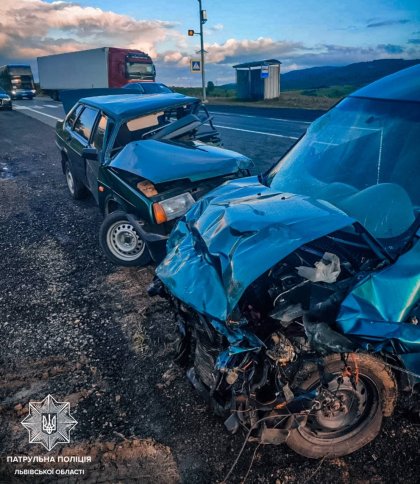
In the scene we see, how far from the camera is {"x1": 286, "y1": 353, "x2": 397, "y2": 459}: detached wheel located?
219 centimetres

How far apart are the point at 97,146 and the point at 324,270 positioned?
4.36 metres

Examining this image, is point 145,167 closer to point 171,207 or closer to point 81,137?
point 171,207

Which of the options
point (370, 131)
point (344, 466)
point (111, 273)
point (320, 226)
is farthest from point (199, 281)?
point (111, 273)

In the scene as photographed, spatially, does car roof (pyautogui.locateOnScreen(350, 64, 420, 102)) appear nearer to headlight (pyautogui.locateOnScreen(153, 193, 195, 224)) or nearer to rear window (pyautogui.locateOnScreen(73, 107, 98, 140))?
headlight (pyautogui.locateOnScreen(153, 193, 195, 224))

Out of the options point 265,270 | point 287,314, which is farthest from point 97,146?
point 287,314

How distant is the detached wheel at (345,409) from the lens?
2193mm

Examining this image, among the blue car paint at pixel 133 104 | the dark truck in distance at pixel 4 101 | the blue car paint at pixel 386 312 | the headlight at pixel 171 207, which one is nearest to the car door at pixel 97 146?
the blue car paint at pixel 133 104

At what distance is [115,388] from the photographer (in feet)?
10.00

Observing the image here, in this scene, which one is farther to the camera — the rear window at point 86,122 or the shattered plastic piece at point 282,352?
the rear window at point 86,122

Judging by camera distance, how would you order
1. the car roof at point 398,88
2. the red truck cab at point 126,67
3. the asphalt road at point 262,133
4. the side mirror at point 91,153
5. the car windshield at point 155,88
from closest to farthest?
the car roof at point 398,88 < the side mirror at point 91,153 < the asphalt road at point 262,133 < the car windshield at point 155,88 < the red truck cab at point 126,67

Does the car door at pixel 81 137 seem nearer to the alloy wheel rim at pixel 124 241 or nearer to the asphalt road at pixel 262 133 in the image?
the alloy wheel rim at pixel 124 241

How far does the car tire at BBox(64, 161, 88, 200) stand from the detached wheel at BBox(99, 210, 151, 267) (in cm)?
287

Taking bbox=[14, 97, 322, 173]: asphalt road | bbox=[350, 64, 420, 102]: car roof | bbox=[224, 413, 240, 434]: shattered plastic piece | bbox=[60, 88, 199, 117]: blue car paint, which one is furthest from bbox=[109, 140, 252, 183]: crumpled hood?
bbox=[14, 97, 322, 173]: asphalt road

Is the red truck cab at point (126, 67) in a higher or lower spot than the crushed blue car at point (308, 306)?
higher
